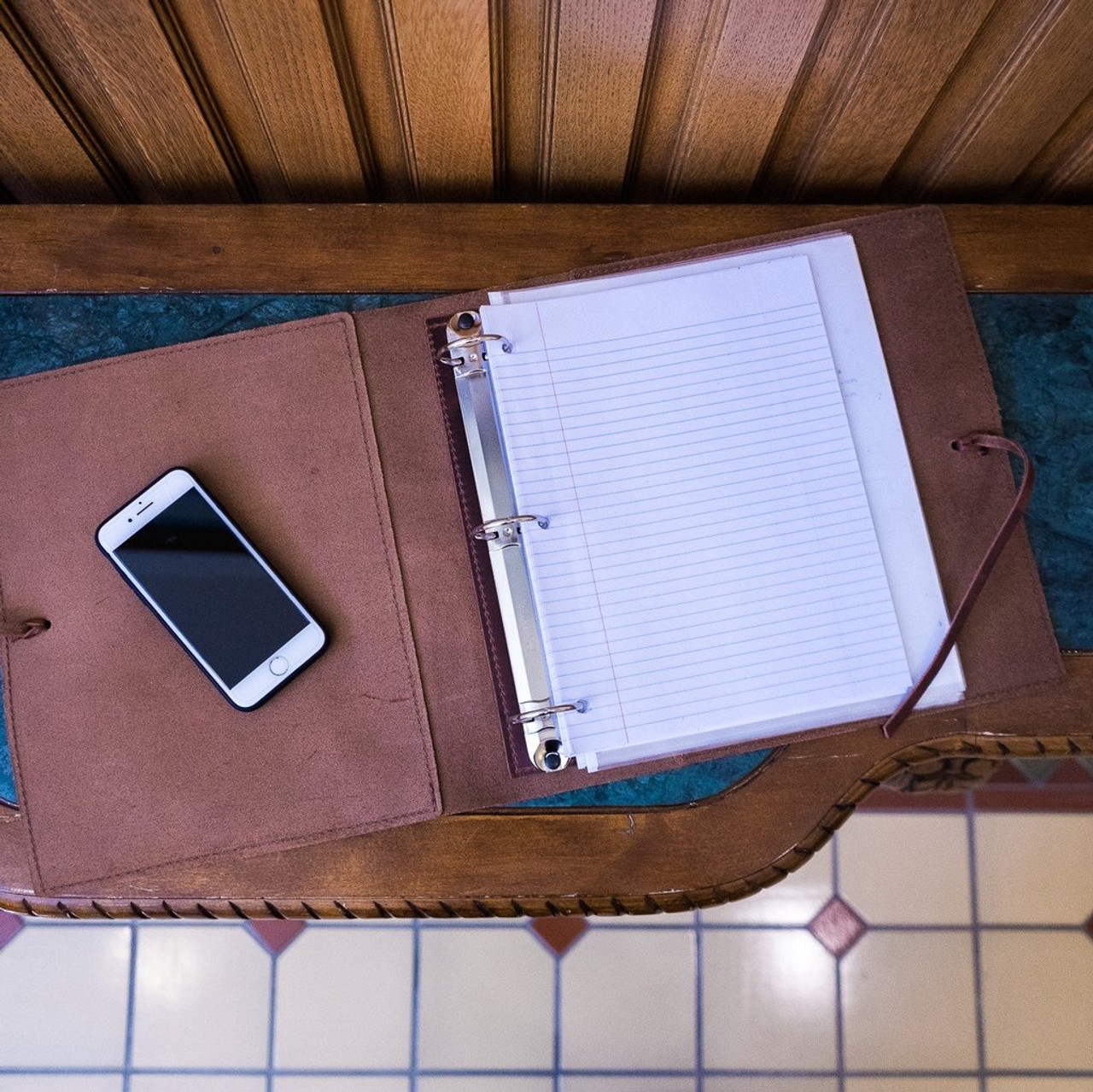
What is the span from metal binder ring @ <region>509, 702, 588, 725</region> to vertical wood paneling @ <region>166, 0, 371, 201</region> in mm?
563

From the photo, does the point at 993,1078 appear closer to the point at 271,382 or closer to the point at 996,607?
the point at 996,607

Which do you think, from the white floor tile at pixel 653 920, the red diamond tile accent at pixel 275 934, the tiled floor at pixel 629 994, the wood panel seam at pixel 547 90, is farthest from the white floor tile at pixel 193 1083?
the wood panel seam at pixel 547 90

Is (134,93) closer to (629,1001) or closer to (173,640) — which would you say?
(173,640)

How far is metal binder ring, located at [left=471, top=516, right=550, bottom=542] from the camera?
78 centimetres

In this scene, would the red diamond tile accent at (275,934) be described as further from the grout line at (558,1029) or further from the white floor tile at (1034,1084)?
the white floor tile at (1034,1084)

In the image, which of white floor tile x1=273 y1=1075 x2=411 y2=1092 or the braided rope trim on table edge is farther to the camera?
white floor tile x1=273 y1=1075 x2=411 y2=1092

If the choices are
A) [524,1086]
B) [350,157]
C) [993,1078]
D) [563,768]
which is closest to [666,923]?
[524,1086]

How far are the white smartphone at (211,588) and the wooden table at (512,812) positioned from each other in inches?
6.4

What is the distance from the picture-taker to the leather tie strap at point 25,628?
0.79m

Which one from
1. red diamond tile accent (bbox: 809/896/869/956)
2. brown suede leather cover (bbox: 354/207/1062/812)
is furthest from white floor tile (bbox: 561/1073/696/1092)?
brown suede leather cover (bbox: 354/207/1062/812)

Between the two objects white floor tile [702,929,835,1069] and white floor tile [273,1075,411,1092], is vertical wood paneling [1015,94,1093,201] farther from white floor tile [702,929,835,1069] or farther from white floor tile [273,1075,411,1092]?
white floor tile [273,1075,411,1092]

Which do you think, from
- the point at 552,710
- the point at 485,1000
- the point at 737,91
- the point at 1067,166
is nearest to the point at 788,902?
the point at 485,1000

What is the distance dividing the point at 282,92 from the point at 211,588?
0.44m

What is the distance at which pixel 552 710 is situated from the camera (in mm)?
765
